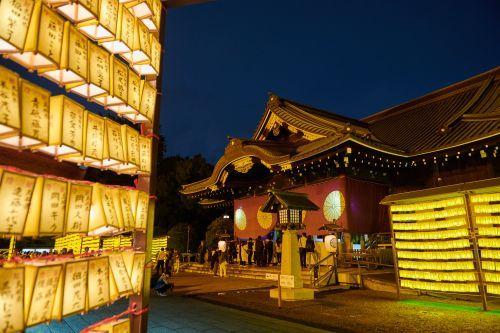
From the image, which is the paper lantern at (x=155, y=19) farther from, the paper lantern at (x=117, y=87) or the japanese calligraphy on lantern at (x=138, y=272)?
the japanese calligraphy on lantern at (x=138, y=272)

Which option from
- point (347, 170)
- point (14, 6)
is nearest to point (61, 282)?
point (14, 6)

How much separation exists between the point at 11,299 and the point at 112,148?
1.65 m

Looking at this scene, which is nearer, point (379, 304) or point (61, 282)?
point (61, 282)

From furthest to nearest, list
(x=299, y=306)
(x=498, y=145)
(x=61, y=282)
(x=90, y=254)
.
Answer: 1. (x=498, y=145)
2. (x=299, y=306)
3. (x=90, y=254)
4. (x=61, y=282)

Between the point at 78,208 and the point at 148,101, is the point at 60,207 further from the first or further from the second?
the point at 148,101

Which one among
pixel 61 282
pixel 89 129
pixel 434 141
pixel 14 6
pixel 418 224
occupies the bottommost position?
pixel 61 282

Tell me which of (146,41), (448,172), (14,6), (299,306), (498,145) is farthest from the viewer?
(448,172)

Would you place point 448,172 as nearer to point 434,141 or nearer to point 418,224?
point 434,141

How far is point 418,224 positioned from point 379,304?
8.18ft

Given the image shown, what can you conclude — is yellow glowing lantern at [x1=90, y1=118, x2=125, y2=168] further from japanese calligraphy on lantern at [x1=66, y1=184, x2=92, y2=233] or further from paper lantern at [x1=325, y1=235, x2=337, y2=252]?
paper lantern at [x1=325, y1=235, x2=337, y2=252]

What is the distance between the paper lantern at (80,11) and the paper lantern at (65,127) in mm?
913

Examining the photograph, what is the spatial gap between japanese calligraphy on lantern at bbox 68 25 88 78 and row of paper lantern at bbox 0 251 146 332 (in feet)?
5.79

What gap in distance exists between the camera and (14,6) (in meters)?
2.52

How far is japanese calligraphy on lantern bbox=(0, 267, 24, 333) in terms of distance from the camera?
231 cm
